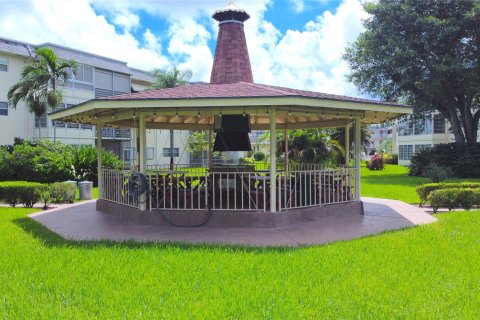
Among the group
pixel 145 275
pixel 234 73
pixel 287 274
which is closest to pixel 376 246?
pixel 287 274

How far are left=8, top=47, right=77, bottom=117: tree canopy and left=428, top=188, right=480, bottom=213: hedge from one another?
22453mm

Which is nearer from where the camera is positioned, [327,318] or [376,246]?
[327,318]

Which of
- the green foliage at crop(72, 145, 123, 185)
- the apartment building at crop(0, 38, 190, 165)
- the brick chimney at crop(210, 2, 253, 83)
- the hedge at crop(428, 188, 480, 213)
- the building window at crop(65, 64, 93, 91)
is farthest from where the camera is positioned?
the building window at crop(65, 64, 93, 91)

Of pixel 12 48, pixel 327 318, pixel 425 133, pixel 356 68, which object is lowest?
pixel 327 318

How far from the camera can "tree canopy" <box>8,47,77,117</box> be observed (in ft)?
85.6

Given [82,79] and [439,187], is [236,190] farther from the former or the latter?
[82,79]

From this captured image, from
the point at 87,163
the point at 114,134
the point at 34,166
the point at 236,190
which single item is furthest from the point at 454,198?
the point at 114,134

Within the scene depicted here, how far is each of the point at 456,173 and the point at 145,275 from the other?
25673mm

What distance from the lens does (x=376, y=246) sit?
7258 mm

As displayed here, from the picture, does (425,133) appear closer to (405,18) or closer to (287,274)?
(405,18)

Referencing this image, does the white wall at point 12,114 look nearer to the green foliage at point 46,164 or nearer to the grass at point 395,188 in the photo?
the green foliage at point 46,164

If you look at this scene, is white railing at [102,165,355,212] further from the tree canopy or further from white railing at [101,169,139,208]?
the tree canopy

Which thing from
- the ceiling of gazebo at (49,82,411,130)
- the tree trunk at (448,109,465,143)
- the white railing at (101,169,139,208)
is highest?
the tree trunk at (448,109,465,143)

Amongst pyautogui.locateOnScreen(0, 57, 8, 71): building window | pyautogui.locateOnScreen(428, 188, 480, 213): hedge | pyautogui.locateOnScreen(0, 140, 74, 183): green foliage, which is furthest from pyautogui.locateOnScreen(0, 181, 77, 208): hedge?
pyautogui.locateOnScreen(0, 57, 8, 71): building window
